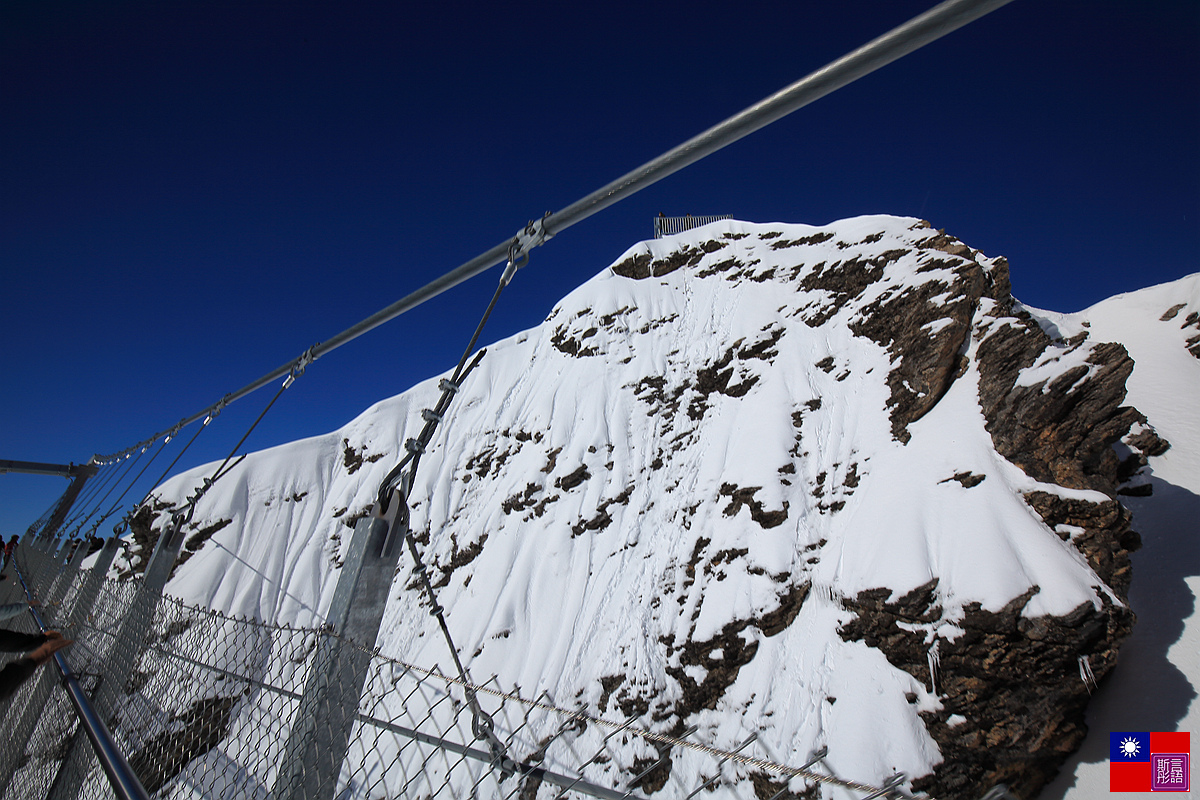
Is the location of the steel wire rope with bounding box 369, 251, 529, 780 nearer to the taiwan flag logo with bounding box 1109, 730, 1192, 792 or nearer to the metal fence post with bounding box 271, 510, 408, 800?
the metal fence post with bounding box 271, 510, 408, 800

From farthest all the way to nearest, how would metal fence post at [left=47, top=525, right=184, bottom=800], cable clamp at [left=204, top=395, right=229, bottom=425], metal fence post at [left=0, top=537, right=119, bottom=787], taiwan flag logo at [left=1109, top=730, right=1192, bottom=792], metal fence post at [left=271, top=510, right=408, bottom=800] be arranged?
taiwan flag logo at [left=1109, top=730, right=1192, bottom=792]
cable clamp at [left=204, top=395, right=229, bottom=425]
metal fence post at [left=0, top=537, right=119, bottom=787]
metal fence post at [left=47, top=525, right=184, bottom=800]
metal fence post at [left=271, top=510, right=408, bottom=800]

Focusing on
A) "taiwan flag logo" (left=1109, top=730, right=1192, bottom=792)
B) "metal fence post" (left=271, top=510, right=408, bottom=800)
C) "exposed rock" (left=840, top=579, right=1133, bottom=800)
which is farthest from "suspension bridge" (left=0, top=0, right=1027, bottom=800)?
"taiwan flag logo" (left=1109, top=730, right=1192, bottom=792)

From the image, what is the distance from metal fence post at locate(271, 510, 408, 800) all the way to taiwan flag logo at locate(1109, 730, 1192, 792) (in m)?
12.5

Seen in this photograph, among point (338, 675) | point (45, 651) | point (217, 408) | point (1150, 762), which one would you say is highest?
point (217, 408)

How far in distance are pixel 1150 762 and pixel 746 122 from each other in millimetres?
12808

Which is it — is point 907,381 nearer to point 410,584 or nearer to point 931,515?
point 931,515

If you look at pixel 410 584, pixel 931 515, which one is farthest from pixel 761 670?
pixel 410 584

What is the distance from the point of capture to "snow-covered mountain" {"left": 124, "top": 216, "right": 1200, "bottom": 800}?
906cm

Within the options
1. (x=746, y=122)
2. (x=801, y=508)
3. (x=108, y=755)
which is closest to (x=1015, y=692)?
(x=801, y=508)

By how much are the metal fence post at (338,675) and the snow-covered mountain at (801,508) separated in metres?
9.17

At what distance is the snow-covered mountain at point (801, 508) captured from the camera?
29.7 feet

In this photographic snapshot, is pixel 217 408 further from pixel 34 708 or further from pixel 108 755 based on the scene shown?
pixel 108 755

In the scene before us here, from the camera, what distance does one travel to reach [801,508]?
Result: 14203 mm

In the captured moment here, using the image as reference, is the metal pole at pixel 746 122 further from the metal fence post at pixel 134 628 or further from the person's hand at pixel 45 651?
the metal fence post at pixel 134 628
